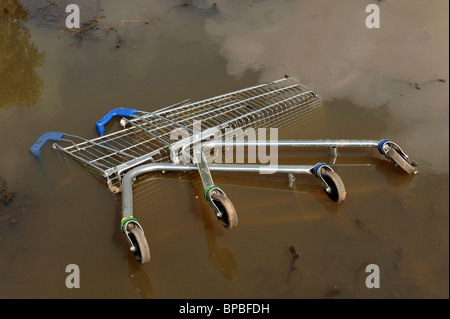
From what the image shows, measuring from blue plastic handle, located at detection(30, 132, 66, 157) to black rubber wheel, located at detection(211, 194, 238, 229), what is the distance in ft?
8.44

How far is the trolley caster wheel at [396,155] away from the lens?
4.50m

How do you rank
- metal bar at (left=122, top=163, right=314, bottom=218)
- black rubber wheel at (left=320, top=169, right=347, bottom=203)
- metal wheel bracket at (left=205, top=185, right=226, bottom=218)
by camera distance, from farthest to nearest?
metal bar at (left=122, top=163, right=314, bottom=218) → black rubber wheel at (left=320, top=169, right=347, bottom=203) → metal wheel bracket at (left=205, top=185, right=226, bottom=218)

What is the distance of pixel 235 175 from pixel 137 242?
1580 millimetres

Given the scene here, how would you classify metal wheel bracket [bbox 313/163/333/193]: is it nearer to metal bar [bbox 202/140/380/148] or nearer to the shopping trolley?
the shopping trolley

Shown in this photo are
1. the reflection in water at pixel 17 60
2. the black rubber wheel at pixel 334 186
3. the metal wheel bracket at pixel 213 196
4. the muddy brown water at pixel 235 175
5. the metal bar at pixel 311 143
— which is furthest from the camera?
the reflection in water at pixel 17 60

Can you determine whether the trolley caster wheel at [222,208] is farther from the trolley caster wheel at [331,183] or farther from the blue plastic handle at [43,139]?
the blue plastic handle at [43,139]

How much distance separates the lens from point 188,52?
6.98 m

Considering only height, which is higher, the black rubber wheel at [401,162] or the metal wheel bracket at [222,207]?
the black rubber wheel at [401,162]

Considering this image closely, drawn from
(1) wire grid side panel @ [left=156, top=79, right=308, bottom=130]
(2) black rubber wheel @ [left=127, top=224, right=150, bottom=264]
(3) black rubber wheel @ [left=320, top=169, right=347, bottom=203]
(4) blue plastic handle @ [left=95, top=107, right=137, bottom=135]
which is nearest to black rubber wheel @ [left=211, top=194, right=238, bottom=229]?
(2) black rubber wheel @ [left=127, top=224, right=150, bottom=264]

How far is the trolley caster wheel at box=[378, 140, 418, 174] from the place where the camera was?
4504 millimetres

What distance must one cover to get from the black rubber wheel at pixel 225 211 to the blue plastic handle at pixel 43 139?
2571 millimetres

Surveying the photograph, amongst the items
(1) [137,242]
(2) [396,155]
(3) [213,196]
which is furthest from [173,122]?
(2) [396,155]

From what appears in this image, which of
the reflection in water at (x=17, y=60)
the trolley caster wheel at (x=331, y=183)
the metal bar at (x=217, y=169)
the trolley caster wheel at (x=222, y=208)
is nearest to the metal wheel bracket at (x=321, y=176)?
the trolley caster wheel at (x=331, y=183)

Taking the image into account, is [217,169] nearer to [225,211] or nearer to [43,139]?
[225,211]
